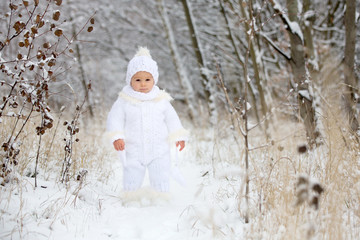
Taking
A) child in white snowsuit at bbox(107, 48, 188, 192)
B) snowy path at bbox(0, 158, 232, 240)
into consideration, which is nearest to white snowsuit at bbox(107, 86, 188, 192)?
child in white snowsuit at bbox(107, 48, 188, 192)

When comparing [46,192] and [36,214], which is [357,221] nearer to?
[36,214]

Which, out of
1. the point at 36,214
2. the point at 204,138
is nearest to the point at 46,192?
the point at 36,214

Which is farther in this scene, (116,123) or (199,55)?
(199,55)

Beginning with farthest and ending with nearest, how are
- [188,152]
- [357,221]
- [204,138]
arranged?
1. [204,138]
2. [188,152]
3. [357,221]

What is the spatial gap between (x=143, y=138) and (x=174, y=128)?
1.02 feet

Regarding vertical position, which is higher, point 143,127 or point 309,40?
point 309,40

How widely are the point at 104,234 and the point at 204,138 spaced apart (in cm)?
421

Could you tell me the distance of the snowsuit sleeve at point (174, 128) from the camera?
2846mm

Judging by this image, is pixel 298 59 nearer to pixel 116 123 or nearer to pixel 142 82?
pixel 142 82

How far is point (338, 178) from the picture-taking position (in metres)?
2.12

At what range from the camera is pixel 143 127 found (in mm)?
2801

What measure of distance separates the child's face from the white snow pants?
0.64 meters

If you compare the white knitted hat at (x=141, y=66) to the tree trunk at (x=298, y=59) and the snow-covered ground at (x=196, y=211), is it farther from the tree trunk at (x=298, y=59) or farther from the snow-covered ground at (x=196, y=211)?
the tree trunk at (x=298, y=59)

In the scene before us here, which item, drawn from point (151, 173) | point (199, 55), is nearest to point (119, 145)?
point (151, 173)
